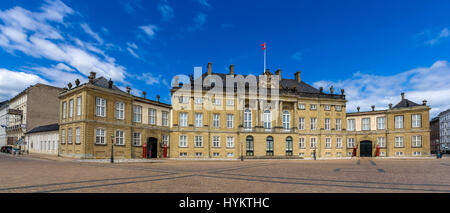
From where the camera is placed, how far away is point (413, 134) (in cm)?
4781

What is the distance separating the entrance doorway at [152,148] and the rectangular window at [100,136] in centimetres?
790

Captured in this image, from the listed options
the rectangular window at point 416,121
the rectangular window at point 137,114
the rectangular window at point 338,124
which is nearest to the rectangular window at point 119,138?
the rectangular window at point 137,114

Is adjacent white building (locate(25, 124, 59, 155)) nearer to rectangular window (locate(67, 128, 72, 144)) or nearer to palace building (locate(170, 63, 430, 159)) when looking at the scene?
rectangular window (locate(67, 128, 72, 144))

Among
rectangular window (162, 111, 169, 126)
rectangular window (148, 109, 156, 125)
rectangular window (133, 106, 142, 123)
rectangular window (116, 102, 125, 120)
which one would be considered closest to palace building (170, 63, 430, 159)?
rectangular window (162, 111, 169, 126)

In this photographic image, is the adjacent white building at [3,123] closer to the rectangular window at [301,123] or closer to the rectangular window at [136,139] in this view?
the rectangular window at [136,139]

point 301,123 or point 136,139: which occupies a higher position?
point 301,123

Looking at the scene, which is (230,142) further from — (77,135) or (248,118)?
(77,135)

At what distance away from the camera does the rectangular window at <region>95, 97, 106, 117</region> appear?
30.9 m

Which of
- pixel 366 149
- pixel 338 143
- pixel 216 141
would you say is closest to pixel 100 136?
pixel 216 141

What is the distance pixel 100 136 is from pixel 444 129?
12189 cm

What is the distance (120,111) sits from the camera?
34.2 metres

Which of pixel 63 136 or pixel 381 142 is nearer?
pixel 63 136

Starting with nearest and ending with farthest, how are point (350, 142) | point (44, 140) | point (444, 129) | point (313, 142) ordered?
point (44, 140) → point (313, 142) → point (350, 142) → point (444, 129)

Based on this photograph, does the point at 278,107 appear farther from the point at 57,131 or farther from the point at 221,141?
the point at 57,131
